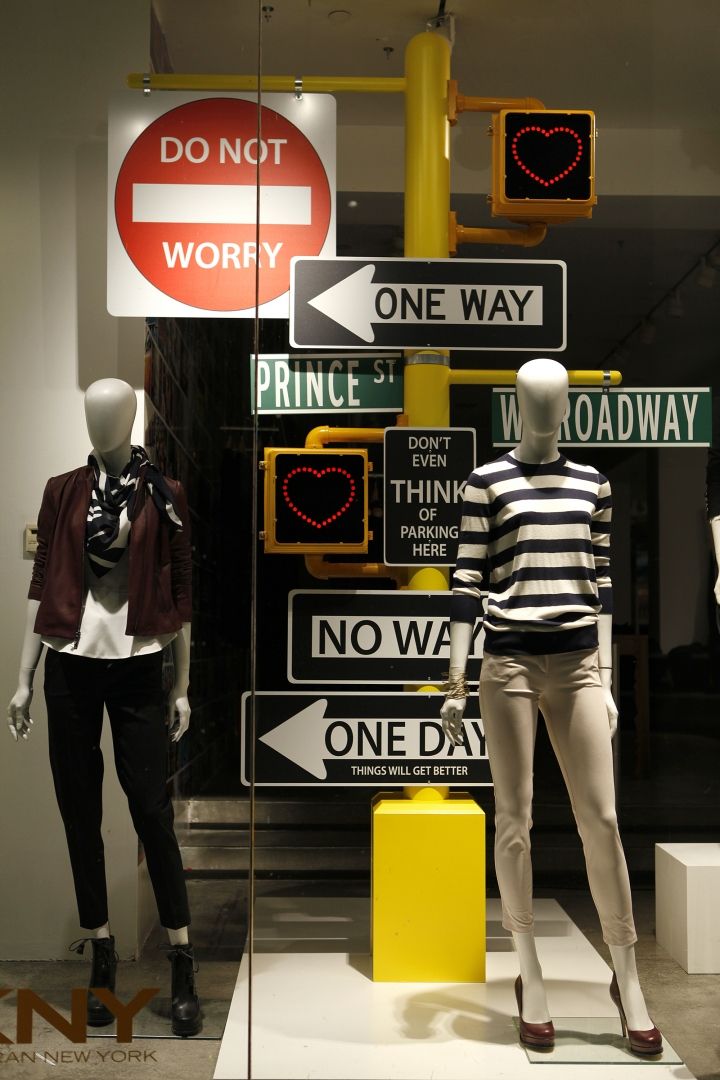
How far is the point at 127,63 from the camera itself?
8.97ft

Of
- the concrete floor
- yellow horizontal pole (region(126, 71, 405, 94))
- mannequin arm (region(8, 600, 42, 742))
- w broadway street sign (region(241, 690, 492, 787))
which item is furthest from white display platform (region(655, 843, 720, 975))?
yellow horizontal pole (region(126, 71, 405, 94))

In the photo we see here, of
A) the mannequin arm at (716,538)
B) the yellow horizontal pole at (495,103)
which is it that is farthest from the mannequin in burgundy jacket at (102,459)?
the mannequin arm at (716,538)

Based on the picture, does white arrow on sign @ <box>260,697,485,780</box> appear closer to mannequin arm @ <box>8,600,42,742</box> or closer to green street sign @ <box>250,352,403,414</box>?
mannequin arm @ <box>8,600,42,742</box>

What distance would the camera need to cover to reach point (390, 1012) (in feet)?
8.69

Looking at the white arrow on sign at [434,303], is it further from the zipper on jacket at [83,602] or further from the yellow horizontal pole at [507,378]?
the zipper on jacket at [83,602]

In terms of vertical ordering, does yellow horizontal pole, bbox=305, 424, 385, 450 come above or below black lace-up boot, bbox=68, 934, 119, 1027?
above

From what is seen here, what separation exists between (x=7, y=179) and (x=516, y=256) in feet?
4.28

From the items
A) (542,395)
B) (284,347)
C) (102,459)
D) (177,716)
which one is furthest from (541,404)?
(177,716)

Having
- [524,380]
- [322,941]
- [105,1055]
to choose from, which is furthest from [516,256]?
[105,1055]

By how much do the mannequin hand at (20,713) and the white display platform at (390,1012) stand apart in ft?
2.46

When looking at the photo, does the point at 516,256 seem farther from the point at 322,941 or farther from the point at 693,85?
the point at 322,941

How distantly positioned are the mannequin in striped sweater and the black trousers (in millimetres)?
746

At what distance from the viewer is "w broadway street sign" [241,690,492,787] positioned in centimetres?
280

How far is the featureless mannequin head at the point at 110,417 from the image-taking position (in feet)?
8.74
